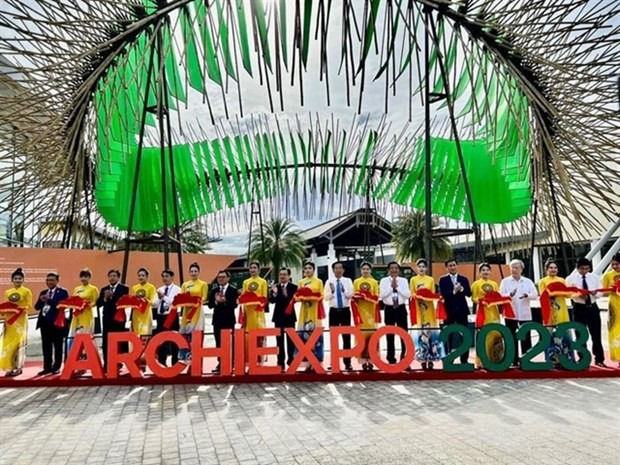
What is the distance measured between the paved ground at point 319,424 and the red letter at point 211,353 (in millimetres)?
347

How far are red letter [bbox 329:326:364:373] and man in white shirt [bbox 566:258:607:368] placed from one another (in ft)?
10.0

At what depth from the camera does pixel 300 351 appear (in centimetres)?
619

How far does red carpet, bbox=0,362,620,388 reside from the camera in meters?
6.05

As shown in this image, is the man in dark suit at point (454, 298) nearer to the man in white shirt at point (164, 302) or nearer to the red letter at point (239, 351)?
the red letter at point (239, 351)

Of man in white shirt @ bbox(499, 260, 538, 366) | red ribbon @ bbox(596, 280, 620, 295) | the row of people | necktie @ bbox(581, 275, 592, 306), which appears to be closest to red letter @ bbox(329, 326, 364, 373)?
the row of people

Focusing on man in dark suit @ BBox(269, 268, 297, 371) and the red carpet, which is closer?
Answer: the red carpet

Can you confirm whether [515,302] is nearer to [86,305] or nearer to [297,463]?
[297,463]

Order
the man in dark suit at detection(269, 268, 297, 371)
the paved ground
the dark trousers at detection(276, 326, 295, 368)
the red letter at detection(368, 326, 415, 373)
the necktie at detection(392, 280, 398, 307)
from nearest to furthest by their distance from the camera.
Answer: the paved ground → the red letter at detection(368, 326, 415, 373) → the dark trousers at detection(276, 326, 295, 368) → the necktie at detection(392, 280, 398, 307) → the man in dark suit at detection(269, 268, 297, 371)

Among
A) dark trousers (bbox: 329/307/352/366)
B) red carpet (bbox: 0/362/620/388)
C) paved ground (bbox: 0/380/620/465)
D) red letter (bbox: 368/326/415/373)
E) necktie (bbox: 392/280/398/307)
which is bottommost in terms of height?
paved ground (bbox: 0/380/620/465)

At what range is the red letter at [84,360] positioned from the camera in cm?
611

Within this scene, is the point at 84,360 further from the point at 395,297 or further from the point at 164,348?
the point at 395,297

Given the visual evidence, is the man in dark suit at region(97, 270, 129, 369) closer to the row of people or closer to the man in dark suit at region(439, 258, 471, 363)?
the row of people

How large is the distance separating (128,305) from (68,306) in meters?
0.79

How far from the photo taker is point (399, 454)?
3.48 m
